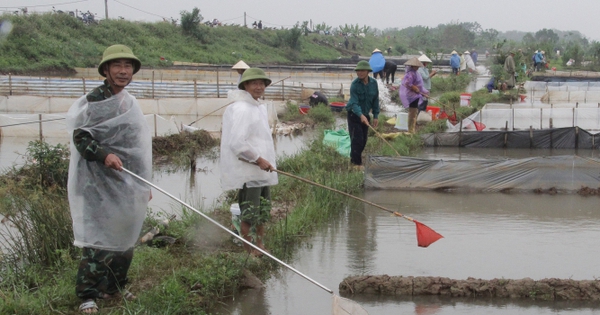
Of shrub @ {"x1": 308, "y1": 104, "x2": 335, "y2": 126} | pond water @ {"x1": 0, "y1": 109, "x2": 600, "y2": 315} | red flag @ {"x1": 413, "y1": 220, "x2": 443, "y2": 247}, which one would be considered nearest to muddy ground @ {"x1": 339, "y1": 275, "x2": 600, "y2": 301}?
pond water @ {"x1": 0, "y1": 109, "x2": 600, "y2": 315}

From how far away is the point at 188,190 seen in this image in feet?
27.6

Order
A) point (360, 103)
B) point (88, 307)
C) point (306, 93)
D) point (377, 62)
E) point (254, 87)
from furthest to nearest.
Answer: point (377, 62)
point (306, 93)
point (360, 103)
point (254, 87)
point (88, 307)

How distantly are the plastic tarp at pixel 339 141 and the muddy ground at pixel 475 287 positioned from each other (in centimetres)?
489

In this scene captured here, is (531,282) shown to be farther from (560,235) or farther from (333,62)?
(333,62)

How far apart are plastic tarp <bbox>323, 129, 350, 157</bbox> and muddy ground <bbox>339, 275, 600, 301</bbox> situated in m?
4.89

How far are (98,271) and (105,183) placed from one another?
0.51 meters

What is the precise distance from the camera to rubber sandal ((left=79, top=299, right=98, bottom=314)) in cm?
389

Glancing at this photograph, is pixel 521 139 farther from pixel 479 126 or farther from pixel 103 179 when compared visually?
pixel 103 179

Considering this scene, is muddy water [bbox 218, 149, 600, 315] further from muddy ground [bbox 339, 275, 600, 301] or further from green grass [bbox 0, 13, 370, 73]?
green grass [bbox 0, 13, 370, 73]

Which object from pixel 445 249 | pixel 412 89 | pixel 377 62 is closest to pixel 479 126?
pixel 412 89

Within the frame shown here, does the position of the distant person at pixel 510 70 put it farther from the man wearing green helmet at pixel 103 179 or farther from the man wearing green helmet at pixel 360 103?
the man wearing green helmet at pixel 103 179

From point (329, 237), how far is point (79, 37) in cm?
3561

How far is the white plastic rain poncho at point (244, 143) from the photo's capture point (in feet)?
16.4

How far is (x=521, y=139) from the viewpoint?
36.8ft
